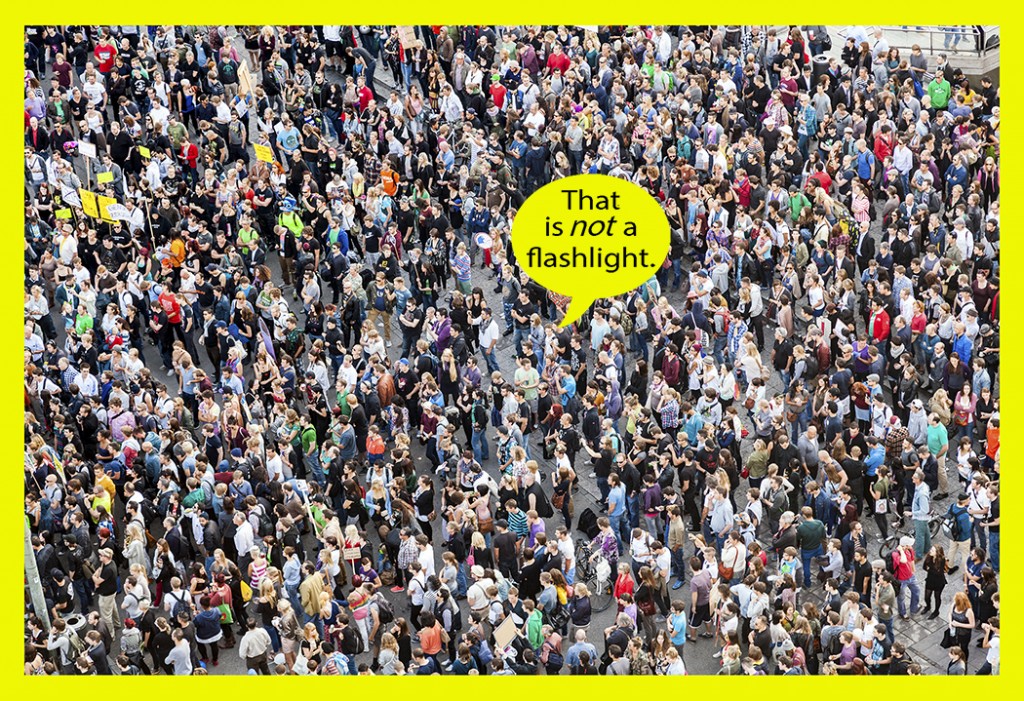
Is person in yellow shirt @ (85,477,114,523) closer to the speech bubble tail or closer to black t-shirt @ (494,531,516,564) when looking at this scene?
black t-shirt @ (494,531,516,564)

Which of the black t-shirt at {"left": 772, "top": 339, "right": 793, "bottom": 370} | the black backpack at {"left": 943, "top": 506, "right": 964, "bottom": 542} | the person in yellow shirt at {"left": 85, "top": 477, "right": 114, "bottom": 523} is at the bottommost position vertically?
the black backpack at {"left": 943, "top": 506, "right": 964, "bottom": 542}

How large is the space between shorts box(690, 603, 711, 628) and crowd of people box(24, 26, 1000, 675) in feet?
1.18

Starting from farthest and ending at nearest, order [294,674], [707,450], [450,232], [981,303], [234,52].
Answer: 1. [234,52]
2. [450,232]
3. [981,303]
4. [707,450]
5. [294,674]

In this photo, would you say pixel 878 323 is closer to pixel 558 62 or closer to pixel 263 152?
pixel 558 62

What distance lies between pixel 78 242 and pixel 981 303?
55.4 ft

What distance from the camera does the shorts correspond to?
34.7 meters

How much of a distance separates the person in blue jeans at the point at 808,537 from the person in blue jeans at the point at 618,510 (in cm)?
285

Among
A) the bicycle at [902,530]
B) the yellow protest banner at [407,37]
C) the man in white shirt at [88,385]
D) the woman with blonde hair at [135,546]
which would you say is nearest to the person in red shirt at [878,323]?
the bicycle at [902,530]

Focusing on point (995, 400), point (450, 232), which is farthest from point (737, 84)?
point (995, 400)

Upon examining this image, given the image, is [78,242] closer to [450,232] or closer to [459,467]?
[450,232]

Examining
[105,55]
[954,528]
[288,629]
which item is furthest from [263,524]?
[105,55]

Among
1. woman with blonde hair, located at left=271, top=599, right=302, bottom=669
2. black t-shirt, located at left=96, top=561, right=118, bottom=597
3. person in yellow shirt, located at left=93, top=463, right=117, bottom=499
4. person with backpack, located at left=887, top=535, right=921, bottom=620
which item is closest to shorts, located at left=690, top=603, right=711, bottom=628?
person with backpack, located at left=887, top=535, right=921, bottom=620

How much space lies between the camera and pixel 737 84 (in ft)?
144

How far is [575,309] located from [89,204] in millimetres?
9991
